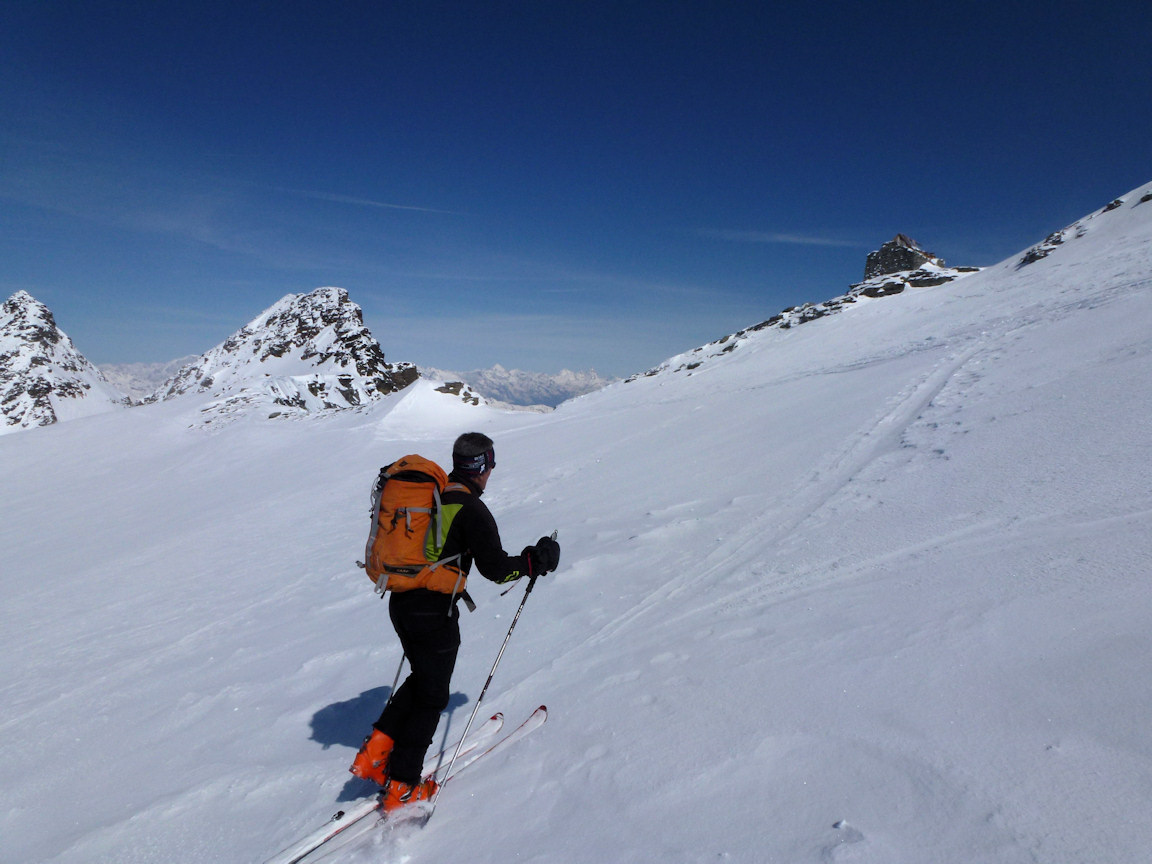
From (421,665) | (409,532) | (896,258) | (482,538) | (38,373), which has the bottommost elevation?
(421,665)

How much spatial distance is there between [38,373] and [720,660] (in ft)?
674

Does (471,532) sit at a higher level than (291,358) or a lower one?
lower

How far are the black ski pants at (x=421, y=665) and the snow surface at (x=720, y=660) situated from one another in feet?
1.54

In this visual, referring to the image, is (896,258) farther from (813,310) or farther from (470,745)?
(470,745)

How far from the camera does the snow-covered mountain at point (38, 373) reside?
467ft

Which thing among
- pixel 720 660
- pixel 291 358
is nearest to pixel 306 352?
pixel 291 358

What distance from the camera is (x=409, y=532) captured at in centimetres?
316

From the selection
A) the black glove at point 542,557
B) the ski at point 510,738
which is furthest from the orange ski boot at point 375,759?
the black glove at point 542,557

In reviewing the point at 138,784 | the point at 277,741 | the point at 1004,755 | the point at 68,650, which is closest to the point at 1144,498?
the point at 1004,755

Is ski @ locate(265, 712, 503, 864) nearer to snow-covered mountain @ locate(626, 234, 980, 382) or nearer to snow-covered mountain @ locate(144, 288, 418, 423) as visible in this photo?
snow-covered mountain @ locate(626, 234, 980, 382)

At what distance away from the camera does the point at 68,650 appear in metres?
6.74

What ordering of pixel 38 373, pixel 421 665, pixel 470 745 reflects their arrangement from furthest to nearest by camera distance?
pixel 38 373 < pixel 470 745 < pixel 421 665

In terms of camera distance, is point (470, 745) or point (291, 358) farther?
point (291, 358)

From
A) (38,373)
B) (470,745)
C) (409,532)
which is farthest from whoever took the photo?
(38,373)
